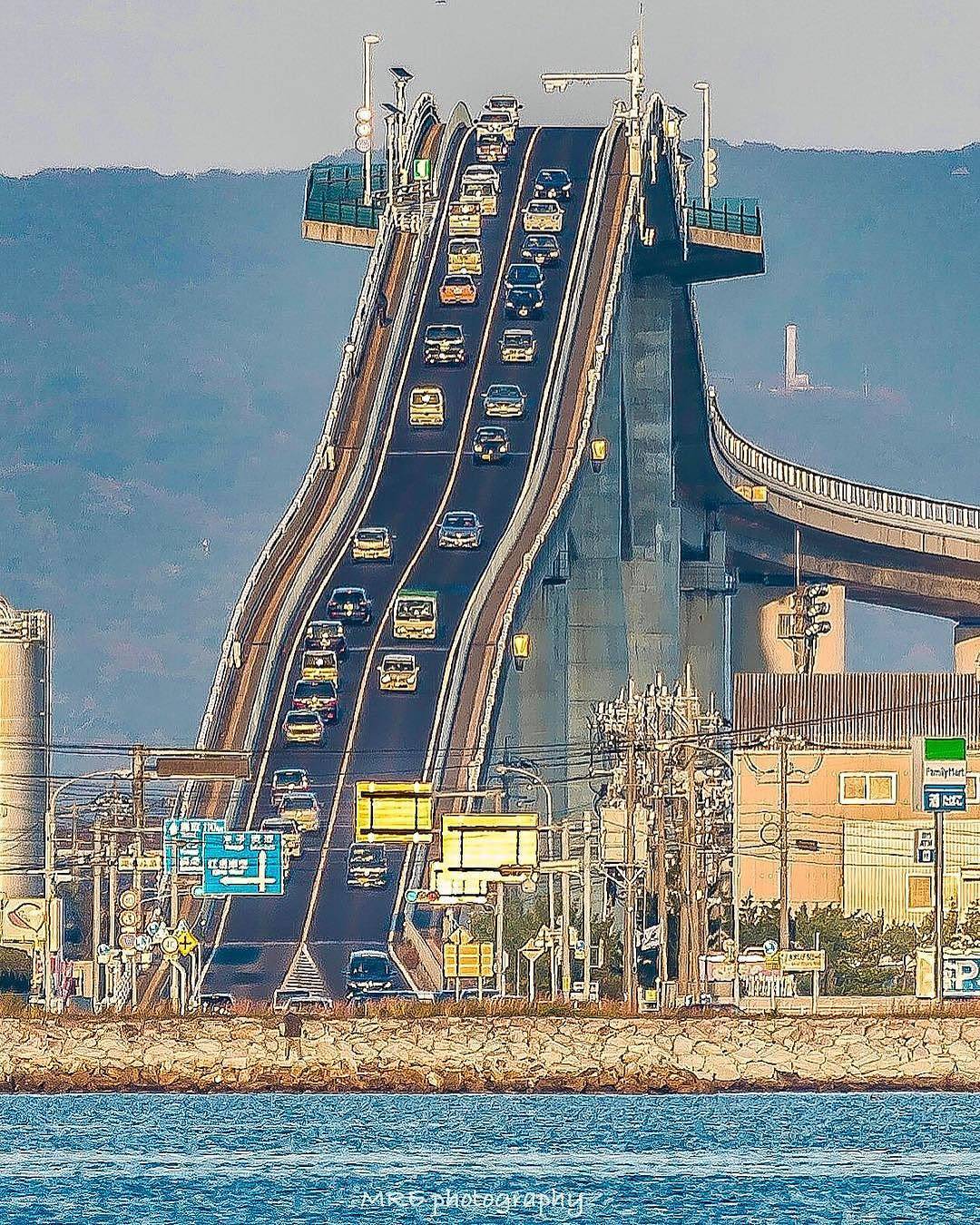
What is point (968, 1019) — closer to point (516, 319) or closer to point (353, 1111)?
point (353, 1111)

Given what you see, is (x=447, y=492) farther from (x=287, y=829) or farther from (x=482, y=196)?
(x=287, y=829)

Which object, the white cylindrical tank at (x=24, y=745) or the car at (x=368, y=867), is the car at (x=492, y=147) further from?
the car at (x=368, y=867)

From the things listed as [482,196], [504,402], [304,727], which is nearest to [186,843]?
[304,727]

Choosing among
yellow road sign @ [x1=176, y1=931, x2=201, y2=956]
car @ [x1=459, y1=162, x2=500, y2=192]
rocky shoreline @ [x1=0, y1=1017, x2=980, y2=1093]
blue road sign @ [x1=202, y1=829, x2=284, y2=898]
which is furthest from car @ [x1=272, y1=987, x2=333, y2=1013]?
car @ [x1=459, y1=162, x2=500, y2=192]

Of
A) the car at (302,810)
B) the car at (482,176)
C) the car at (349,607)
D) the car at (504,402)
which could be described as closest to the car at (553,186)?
the car at (482,176)

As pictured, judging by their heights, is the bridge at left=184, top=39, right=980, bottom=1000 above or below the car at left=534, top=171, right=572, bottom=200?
below

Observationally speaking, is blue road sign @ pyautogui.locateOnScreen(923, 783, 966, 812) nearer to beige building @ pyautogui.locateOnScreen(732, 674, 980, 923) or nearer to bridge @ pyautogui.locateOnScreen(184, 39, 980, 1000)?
beige building @ pyautogui.locateOnScreen(732, 674, 980, 923)
